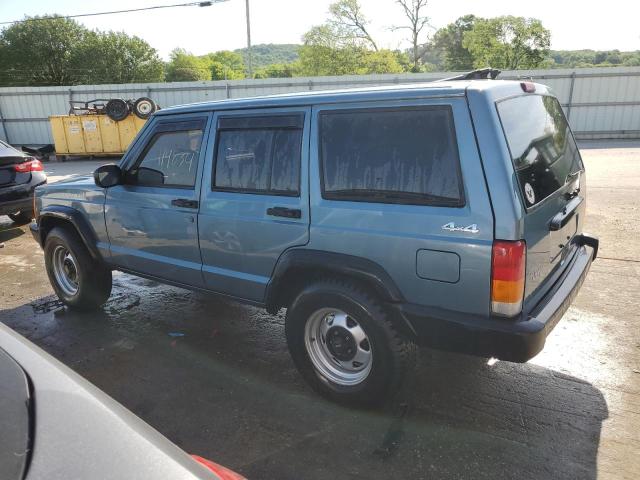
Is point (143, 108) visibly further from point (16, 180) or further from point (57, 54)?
point (57, 54)

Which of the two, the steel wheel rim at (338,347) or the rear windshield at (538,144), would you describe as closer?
the rear windshield at (538,144)

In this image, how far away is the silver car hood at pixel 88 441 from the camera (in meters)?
1.20

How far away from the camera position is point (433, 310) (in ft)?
8.29

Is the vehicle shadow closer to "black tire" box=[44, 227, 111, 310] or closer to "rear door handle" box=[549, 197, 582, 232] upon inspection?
"black tire" box=[44, 227, 111, 310]

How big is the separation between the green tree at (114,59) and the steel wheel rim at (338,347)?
5907cm

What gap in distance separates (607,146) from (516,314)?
18739 mm

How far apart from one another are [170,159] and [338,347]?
6.59ft

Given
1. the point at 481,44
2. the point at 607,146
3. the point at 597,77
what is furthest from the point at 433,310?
the point at 481,44

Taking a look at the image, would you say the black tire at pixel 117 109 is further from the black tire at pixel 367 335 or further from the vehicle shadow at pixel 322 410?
the black tire at pixel 367 335

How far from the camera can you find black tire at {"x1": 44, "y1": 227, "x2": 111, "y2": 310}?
4449 millimetres

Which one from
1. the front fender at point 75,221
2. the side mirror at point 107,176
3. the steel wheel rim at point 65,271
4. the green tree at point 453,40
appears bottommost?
the steel wheel rim at point 65,271

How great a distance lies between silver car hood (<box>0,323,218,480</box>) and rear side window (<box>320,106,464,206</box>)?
1.72m

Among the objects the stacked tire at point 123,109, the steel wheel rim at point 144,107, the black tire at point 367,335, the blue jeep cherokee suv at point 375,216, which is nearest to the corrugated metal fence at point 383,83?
the steel wheel rim at point 144,107

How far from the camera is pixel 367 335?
274 cm
